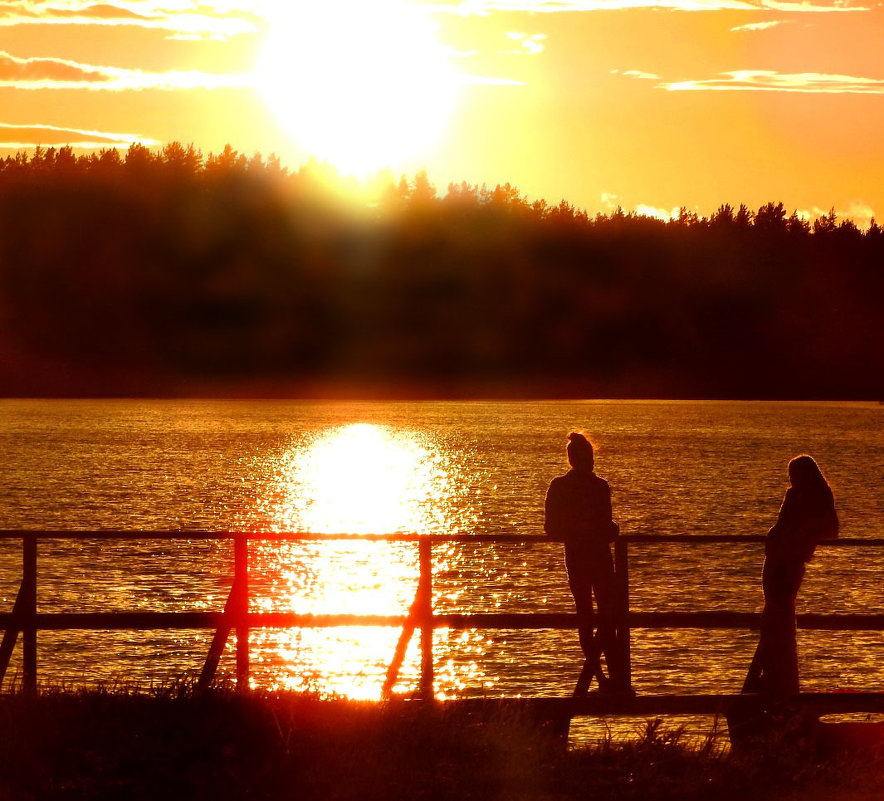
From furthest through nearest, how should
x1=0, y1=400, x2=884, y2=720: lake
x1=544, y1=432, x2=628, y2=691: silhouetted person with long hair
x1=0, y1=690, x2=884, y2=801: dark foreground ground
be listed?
1. x1=0, y1=400, x2=884, y2=720: lake
2. x1=544, y1=432, x2=628, y2=691: silhouetted person with long hair
3. x1=0, y1=690, x2=884, y2=801: dark foreground ground

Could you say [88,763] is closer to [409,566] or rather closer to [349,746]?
[349,746]

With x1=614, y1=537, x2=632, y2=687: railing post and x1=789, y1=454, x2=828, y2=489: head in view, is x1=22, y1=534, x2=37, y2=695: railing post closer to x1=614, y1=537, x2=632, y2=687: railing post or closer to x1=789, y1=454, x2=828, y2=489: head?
x1=614, y1=537, x2=632, y2=687: railing post

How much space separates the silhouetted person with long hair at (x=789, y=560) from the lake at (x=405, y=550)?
2737 mm

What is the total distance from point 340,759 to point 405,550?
3631cm

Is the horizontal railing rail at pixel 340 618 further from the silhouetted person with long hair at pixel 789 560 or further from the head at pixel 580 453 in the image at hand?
the head at pixel 580 453

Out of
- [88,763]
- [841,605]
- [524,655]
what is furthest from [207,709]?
[841,605]

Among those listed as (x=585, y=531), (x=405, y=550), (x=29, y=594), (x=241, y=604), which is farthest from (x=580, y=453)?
(x=405, y=550)

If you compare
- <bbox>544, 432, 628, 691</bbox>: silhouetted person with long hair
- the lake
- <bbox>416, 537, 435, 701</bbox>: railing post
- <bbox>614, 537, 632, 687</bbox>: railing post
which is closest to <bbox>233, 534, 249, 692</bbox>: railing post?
the lake

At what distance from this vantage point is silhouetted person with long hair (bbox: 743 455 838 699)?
9.73m

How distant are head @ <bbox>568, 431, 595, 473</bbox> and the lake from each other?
2.25m

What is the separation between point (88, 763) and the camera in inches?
316

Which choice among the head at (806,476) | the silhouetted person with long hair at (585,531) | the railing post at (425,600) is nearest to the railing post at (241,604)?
the railing post at (425,600)

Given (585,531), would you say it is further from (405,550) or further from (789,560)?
(405,550)

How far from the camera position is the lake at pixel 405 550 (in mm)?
21047
